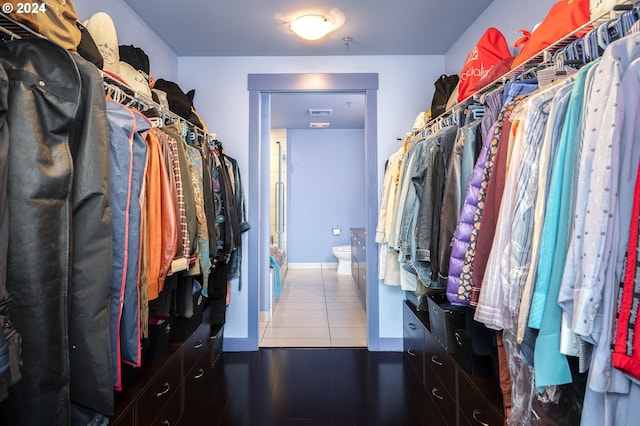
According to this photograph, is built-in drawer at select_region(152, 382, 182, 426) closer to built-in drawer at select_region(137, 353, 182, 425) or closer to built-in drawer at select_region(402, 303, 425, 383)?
built-in drawer at select_region(137, 353, 182, 425)

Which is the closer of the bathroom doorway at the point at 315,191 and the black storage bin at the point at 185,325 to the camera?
the black storage bin at the point at 185,325

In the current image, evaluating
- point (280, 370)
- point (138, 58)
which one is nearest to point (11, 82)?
point (138, 58)

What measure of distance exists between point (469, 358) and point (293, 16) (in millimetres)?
2244

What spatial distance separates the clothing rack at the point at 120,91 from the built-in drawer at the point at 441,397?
1.92 meters

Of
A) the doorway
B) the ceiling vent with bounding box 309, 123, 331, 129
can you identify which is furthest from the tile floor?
the ceiling vent with bounding box 309, 123, 331, 129

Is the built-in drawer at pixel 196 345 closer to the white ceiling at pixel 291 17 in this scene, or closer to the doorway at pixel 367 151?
the doorway at pixel 367 151

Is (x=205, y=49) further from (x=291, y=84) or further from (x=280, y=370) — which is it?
(x=280, y=370)

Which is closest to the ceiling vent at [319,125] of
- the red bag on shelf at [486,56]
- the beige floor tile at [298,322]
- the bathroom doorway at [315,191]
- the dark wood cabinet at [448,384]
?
the bathroom doorway at [315,191]

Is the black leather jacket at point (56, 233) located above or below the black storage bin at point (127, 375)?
above

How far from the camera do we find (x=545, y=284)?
802 millimetres

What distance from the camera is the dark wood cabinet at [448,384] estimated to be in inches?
52.7

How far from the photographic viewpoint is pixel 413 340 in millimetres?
2361

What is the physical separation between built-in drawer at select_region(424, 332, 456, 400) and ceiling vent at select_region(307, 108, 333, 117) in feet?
11.3

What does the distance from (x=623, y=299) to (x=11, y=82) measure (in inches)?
52.6
